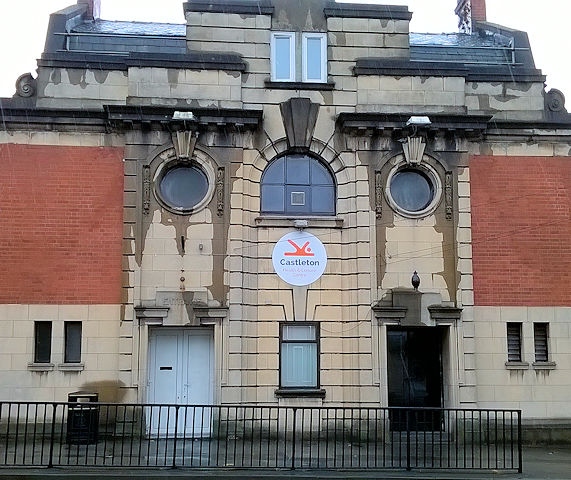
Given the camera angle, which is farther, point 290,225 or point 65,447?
point 290,225

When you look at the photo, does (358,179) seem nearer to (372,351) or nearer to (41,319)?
(372,351)

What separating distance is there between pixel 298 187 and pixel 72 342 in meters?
6.15

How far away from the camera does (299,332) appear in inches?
639

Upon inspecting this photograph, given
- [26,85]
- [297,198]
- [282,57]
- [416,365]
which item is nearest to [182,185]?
[297,198]

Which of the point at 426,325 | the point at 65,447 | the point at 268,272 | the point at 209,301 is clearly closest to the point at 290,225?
the point at 268,272

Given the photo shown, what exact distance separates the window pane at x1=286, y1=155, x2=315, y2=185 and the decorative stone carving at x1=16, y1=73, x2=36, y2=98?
20.0ft

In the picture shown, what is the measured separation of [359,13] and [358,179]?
407cm

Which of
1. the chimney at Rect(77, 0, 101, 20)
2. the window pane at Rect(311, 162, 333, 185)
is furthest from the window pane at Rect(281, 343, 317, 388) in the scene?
the chimney at Rect(77, 0, 101, 20)

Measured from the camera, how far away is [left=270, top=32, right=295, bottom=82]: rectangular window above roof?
17.0 metres

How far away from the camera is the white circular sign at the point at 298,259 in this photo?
1622cm

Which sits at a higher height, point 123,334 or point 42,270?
point 42,270

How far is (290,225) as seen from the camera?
16344 mm

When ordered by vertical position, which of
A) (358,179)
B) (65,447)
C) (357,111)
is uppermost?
(357,111)

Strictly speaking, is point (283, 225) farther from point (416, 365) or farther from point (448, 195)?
point (416, 365)
